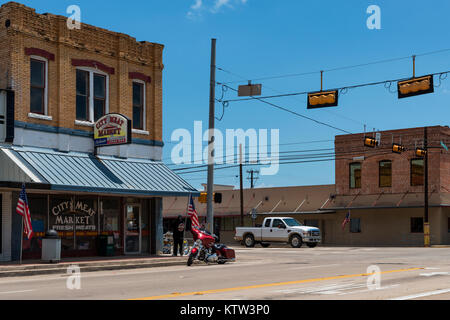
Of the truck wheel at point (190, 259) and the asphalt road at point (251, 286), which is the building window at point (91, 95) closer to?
the truck wheel at point (190, 259)

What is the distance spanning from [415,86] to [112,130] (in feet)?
36.9

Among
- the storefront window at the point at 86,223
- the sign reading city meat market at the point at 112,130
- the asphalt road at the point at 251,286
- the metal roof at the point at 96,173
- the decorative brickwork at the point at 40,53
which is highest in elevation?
the decorative brickwork at the point at 40,53

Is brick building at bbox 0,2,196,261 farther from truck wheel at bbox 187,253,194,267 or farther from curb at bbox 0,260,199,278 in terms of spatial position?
truck wheel at bbox 187,253,194,267

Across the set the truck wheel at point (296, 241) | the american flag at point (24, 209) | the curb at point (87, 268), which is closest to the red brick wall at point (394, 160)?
the truck wheel at point (296, 241)

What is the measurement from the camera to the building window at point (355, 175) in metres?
51.4

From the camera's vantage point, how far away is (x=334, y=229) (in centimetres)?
5272

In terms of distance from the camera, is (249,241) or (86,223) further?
(249,241)

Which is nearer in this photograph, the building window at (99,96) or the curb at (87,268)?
the curb at (87,268)

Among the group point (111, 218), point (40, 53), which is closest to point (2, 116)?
point (40, 53)

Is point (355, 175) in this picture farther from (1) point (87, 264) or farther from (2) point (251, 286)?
(2) point (251, 286)

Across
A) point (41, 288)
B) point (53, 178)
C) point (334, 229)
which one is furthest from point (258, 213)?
point (41, 288)

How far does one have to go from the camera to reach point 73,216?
24.9 m

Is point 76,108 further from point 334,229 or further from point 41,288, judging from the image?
point 334,229

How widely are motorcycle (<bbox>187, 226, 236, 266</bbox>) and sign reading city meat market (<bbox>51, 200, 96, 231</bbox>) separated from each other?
477cm
